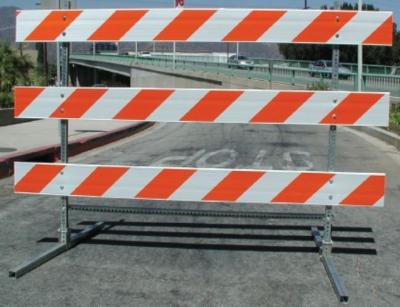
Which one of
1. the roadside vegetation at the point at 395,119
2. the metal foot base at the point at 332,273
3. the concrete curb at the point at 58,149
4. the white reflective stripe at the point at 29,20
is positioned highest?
the white reflective stripe at the point at 29,20

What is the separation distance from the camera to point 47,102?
16.7ft

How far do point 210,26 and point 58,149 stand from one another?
7.48 meters

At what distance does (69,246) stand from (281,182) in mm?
2121

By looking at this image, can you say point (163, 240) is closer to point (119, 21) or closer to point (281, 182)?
point (281, 182)

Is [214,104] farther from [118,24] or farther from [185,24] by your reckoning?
[118,24]

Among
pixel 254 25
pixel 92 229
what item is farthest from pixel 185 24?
pixel 92 229

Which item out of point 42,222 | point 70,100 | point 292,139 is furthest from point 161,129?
point 70,100

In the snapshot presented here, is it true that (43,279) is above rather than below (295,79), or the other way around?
below

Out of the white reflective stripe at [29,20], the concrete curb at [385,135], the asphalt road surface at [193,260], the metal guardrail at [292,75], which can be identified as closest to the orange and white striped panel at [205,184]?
the asphalt road surface at [193,260]

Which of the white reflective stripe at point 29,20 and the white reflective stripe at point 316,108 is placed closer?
the white reflective stripe at point 316,108

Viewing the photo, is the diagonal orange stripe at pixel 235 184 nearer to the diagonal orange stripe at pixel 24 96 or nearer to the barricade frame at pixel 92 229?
the barricade frame at pixel 92 229

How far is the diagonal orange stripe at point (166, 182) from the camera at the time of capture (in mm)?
5035

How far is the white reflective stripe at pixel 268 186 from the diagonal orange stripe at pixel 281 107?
477 mm

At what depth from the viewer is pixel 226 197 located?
16.4 feet
